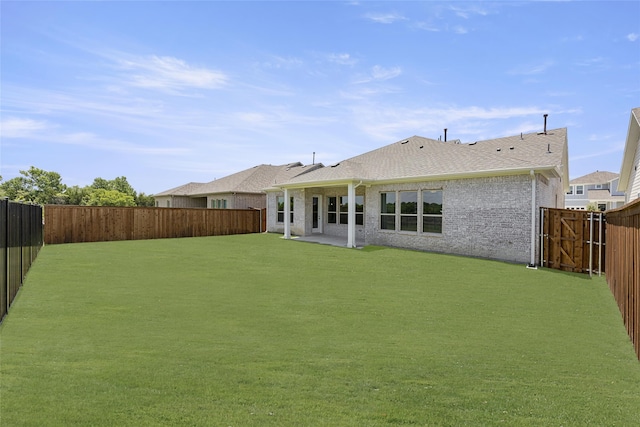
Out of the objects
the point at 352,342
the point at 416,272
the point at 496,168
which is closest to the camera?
the point at 352,342

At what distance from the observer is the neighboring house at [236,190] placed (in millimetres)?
28875

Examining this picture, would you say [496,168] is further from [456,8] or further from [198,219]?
[198,219]

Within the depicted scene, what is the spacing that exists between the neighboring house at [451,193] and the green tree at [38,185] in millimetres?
47293

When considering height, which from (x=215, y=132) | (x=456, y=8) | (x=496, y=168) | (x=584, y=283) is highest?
(x=456, y=8)

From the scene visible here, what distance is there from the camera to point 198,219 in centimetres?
2425

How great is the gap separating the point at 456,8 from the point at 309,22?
532 centimetres

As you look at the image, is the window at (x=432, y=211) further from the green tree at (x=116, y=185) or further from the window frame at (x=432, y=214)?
the green tree at (x=116, y=185)

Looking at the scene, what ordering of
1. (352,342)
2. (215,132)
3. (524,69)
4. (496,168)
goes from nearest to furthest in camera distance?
(352,342) < (496,168) < (524,69) < (215,132)

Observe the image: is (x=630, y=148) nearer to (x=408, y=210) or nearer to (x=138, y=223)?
(x=408, y=210)

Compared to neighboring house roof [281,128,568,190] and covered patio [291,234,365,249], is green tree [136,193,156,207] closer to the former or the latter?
neighboring house roof [281,128,568,190]

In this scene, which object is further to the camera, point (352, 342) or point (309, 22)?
point (309, 22)

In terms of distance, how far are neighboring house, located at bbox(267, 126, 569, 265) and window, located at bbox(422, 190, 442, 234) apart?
4 centimetres

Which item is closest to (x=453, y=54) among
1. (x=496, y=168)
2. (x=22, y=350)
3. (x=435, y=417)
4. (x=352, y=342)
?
(x=496, y=168)

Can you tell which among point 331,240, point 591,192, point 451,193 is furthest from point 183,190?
point 591,192
